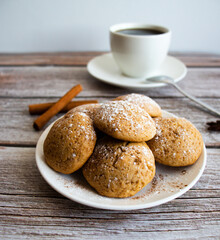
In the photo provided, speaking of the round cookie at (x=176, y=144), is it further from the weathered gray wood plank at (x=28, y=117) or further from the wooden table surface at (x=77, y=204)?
the weathered gray wood plank at (x=28, y=117)

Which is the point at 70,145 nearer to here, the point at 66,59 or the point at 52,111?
the point at 52,111

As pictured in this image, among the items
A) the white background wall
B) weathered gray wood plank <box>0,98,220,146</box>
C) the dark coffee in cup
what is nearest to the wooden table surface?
weathered gray wood plank <box>0,98,220,146</box>

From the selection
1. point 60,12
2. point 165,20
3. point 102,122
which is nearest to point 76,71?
point 60,12

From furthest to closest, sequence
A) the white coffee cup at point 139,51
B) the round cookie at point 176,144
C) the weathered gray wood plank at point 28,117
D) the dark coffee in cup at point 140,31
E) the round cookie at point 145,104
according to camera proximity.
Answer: the dark coffee in cup at point 140,31 → the white coffee cup at point 139,51 → the weathered gray wood plank at point 28,117 → the round cookie at point 145,104 → the round cookie at point 176,144

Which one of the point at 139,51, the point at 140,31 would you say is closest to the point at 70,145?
the point at 139,51

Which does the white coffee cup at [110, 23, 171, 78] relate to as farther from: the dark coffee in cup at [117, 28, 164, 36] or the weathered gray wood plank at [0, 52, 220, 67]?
the weathered gray wood plank at [0, 52, 220, 67]

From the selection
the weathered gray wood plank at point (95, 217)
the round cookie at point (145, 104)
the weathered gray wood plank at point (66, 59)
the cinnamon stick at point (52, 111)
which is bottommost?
the weathered gray wood plank at point (95, 217)

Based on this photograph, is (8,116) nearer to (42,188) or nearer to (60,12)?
(42,188)

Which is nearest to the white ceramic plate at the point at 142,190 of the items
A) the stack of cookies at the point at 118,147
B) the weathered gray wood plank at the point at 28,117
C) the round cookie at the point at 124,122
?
Answer: the stack of cookies at the point at 118,147
